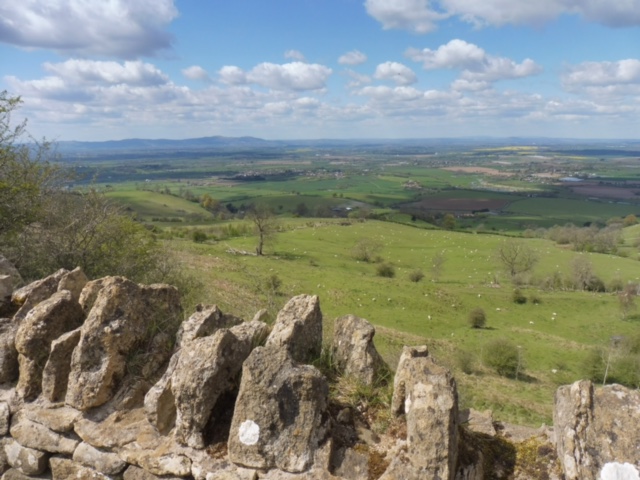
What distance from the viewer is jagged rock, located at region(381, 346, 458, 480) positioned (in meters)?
4.71

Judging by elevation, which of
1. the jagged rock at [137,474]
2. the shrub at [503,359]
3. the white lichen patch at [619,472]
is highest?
the white lichen patch at [619,472]

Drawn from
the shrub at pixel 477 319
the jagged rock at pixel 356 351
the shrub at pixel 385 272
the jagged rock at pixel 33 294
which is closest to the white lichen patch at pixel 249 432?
the jagged rock at pixel 356 351

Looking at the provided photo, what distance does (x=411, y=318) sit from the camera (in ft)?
152

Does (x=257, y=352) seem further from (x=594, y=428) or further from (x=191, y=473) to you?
(x=594, y=428)

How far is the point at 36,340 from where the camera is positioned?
6.84 metres

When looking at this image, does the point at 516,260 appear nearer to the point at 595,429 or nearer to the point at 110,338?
the point at 595,429

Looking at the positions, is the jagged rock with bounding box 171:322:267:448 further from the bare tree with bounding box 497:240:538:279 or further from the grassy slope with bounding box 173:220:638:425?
the bare tree with bounding box 497:240:538:279

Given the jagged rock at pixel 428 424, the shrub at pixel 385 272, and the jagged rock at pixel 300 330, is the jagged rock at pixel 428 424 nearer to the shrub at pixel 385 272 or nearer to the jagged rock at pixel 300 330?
the jagged rock at pixel 300 330

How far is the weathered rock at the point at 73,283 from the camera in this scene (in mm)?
7934

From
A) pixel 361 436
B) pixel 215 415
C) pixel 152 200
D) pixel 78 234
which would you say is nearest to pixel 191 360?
pixel 215 415

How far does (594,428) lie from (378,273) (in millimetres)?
63238

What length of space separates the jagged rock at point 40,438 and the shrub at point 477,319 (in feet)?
148

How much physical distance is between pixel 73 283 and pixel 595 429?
27.2 ft

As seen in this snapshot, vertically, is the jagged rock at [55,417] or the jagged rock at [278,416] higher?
the jagged rock at [278,416]
